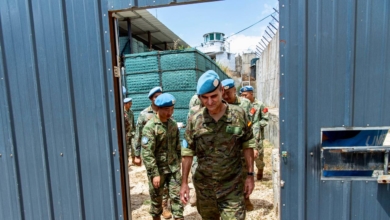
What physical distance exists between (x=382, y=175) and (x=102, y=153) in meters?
2.05

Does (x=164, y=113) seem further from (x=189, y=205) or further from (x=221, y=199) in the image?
(x=189, y=205)

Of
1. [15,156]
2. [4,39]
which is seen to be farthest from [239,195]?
[4,39]

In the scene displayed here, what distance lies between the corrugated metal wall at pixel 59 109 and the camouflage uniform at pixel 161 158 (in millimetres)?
943

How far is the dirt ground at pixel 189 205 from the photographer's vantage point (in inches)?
147

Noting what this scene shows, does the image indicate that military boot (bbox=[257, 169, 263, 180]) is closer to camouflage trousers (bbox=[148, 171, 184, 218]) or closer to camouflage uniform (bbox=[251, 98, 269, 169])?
camouflage uniform (bbox=[251, 98, 269, 169])

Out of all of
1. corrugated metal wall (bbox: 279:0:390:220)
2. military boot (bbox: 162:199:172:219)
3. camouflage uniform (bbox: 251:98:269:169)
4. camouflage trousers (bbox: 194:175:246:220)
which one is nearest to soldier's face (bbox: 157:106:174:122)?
camouflage trousers (bbox: 194:175:246:220)

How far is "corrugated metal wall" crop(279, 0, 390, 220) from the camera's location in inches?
64.8

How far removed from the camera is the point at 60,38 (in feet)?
6.66

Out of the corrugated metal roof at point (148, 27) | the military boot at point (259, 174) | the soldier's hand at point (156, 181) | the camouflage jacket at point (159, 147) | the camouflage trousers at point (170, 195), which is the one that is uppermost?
the corrugated metal roof at point (148, 27)

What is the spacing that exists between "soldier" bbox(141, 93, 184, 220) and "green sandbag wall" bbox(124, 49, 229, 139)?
366cm

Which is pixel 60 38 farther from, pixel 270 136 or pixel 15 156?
pixel 270 136

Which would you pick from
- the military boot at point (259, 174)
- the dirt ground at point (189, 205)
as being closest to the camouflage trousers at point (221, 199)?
the dirt ground at point (189, 205)

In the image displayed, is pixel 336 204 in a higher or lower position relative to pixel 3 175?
lower

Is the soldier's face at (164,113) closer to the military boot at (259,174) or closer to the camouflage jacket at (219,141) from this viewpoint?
the camouflage jacket at (219,141)
